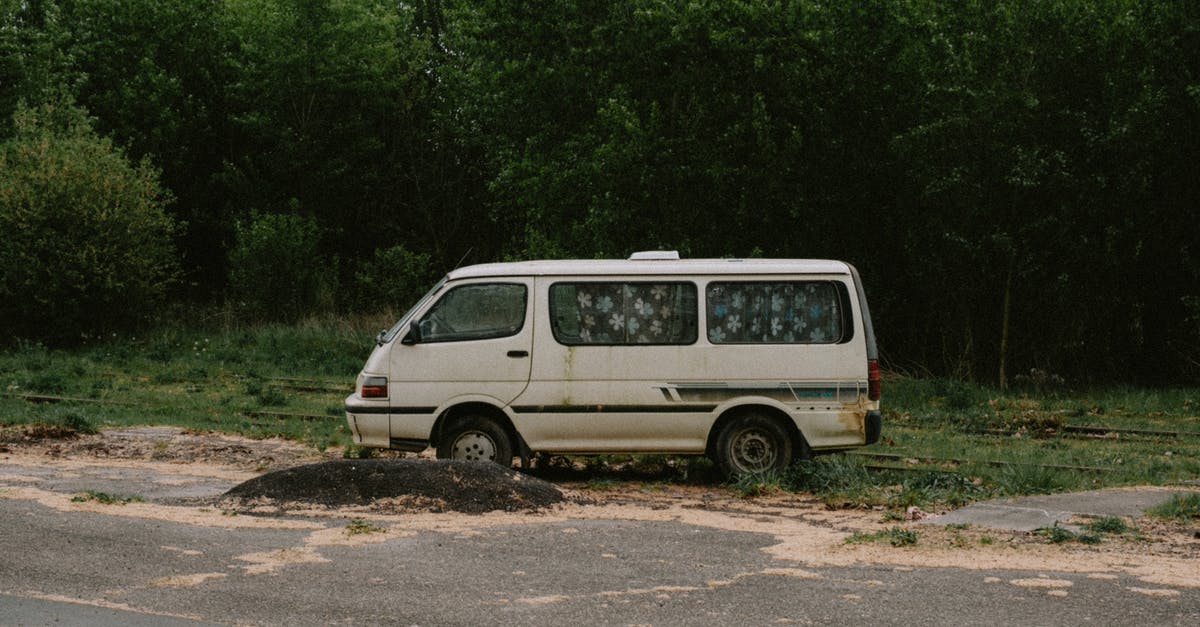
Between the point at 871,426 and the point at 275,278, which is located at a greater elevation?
the point at 275,278

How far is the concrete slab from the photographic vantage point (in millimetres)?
10617

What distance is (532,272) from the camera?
13141 mm

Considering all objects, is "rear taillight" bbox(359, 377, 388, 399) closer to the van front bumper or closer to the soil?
the van front bumper

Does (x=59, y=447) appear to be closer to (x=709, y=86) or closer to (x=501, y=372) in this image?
(x=501, y=372)

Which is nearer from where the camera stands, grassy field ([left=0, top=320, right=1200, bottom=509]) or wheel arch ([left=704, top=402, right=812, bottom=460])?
grassy field ([left=0, top=320, right=1200, bottom=509])

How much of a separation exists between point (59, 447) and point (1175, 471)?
12.1 meters

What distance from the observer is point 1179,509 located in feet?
36.3

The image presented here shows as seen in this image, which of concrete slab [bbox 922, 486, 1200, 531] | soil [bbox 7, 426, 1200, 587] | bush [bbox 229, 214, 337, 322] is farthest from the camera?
bush [bbox 229, 214, 337, 322]

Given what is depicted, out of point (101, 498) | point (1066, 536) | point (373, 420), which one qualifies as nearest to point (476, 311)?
point (373, 420)

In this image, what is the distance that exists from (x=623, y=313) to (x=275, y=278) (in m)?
24.4

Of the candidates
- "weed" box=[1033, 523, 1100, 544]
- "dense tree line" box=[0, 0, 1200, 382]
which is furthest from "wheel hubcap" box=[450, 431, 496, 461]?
"dense tree line" box=[0, 0, 1200, 382]

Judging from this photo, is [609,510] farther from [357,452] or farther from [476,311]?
[357,452]

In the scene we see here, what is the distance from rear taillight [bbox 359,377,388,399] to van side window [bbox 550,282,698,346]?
1.68 metres

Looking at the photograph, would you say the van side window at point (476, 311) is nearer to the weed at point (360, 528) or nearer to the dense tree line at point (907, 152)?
the weed at point (360, 528)
